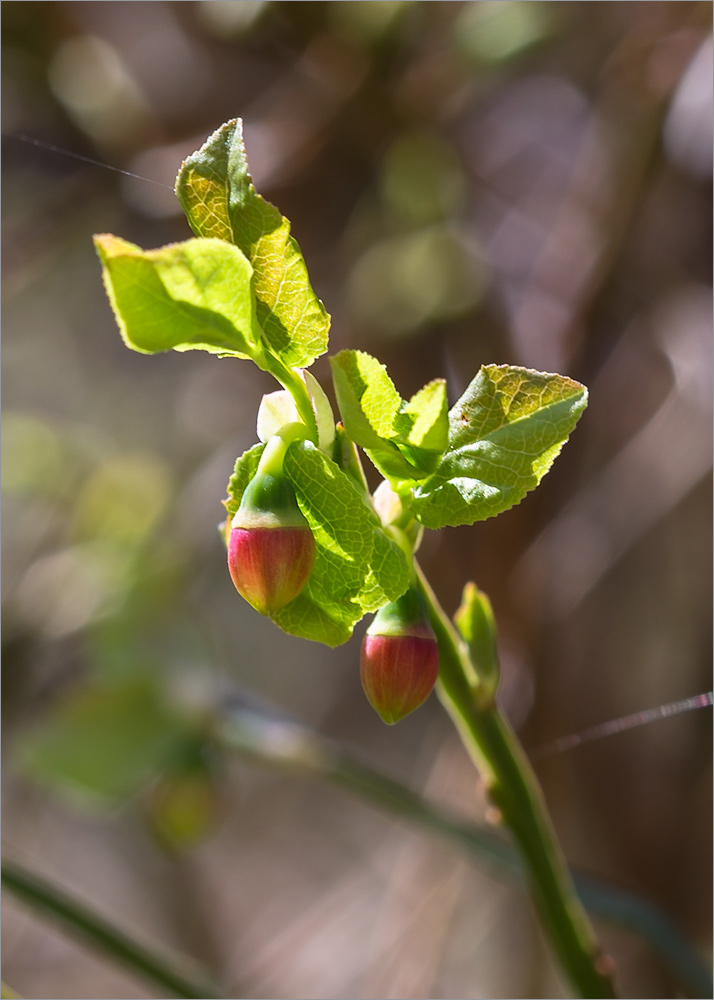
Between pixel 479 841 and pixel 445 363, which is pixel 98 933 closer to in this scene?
pixel 479 841

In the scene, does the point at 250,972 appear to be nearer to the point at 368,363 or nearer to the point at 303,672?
the point at 303,672

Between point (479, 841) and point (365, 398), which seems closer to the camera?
point (365, 398)

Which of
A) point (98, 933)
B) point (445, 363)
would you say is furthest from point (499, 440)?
point (445, 363)

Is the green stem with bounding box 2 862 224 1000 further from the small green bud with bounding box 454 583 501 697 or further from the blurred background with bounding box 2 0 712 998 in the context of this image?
the blurred background with bounding box 2 0 712 998

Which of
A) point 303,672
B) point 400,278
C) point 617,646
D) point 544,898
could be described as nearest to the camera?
point 544,898

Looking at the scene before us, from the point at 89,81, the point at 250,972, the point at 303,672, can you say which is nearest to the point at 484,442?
the point at 89,81

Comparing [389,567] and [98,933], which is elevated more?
[389,567]

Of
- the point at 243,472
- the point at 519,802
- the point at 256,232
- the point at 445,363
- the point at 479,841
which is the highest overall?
the point at 256,232
